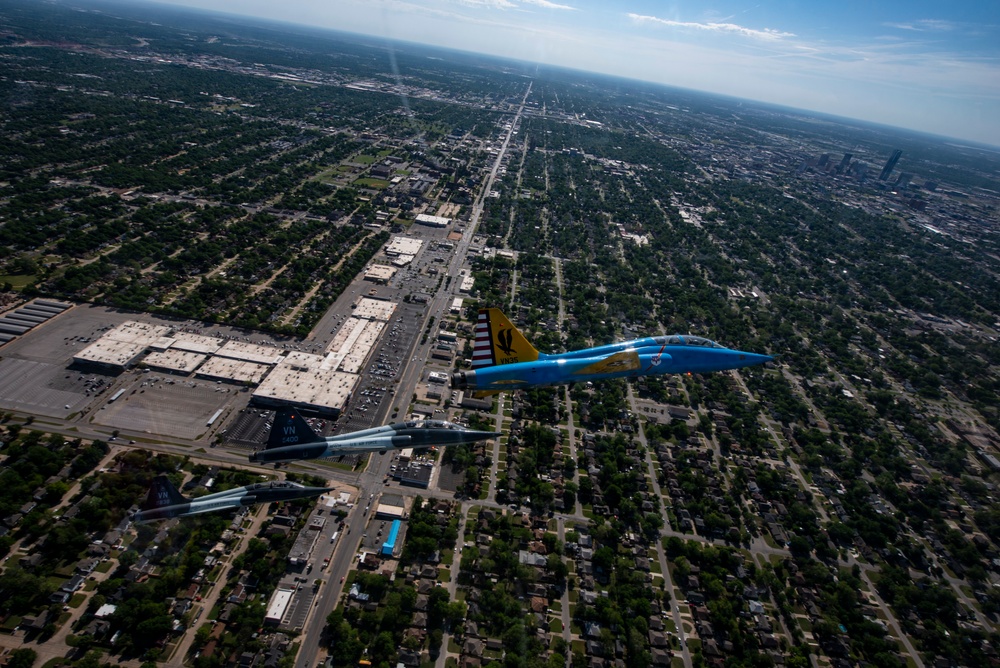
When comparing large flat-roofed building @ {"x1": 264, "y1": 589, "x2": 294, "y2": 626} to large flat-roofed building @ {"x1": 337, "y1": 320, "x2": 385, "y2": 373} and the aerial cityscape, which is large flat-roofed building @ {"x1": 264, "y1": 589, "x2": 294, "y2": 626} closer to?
the aerial cityscape

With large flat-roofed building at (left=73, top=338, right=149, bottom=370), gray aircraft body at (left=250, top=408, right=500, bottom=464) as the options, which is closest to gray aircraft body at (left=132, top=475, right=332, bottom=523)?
gray aircraft body at (left=250, top=408, right=500, bottom=464)

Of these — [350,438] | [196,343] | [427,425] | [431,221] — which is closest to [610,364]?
[427,425]

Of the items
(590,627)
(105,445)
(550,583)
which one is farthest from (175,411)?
(590,627)

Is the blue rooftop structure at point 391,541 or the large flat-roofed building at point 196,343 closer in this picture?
the blue rooftop structure at point 391,541

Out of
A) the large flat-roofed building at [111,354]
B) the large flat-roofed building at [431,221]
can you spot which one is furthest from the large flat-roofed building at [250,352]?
the large flat-roofed building at [431,221]

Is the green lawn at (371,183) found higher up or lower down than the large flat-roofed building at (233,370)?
higher up

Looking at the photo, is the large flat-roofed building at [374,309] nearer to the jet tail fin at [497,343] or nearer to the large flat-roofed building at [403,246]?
the large flat-roofed building at [403,246]
